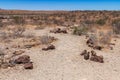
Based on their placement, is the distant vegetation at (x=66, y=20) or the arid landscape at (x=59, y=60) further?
the distant vegetation at (x=66, y=20)

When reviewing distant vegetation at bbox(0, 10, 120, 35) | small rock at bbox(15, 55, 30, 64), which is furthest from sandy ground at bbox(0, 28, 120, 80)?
distant vegetation at bbox(0, 10, 120, 35)

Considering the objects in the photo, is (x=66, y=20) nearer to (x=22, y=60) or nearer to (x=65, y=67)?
(x=22, y=60)

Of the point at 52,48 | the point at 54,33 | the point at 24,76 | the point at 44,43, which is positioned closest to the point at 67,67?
the point at 24,76

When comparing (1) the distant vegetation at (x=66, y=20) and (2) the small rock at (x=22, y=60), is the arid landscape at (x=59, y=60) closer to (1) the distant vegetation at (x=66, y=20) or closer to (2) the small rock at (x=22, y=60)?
(2) the small rock at (x=22, y=60)

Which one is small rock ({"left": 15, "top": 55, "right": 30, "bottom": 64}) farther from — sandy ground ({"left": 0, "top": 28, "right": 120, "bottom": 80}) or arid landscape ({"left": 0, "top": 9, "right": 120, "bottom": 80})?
sandy ground ({"left": 0, "top": 28, "right": 120, "bottom": 80})

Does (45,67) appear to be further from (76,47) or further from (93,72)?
(76,47)

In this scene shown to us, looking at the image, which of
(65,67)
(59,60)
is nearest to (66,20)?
(59,60)

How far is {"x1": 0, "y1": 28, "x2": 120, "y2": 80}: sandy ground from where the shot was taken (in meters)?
12.2

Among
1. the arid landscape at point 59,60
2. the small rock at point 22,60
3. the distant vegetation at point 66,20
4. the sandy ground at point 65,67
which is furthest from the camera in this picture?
the distant vegetation at point 66,20

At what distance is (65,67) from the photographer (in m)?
13.4

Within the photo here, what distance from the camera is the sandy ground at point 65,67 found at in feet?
40.0

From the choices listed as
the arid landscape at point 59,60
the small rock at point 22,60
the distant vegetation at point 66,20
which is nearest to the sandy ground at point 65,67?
the arid landscape at point 59,60

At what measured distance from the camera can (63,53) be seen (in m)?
15.7

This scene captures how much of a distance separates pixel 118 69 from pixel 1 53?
584cm
